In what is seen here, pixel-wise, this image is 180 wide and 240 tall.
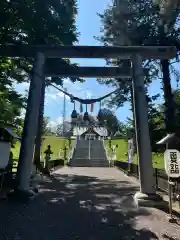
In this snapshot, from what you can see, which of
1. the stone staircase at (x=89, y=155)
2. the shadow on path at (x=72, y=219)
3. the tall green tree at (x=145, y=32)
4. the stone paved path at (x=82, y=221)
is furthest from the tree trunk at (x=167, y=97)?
the stone staircase at (x=89, y=155)

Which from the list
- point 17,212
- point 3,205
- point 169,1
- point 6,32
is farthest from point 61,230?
point 169,1

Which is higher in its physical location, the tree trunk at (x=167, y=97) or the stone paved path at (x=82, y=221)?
the tree trunk at (x=167, y=97)

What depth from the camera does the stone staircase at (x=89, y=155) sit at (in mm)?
31641

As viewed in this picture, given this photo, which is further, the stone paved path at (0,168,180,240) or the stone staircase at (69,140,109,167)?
the stone staircase at (69,140,109,167)

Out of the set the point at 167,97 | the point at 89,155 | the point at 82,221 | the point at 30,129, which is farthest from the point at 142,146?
the point at 89,155

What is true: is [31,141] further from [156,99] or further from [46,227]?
[156,99]

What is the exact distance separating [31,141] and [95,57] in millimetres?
3739

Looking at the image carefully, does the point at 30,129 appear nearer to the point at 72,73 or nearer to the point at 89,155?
the point at 72,73

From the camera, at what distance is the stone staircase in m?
31.6

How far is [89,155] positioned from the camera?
3594 cm

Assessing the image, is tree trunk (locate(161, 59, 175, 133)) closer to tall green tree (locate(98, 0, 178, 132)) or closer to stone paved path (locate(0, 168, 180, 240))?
tall green tree (locate(98, 0, 178, 132))

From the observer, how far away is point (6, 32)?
7.96 m

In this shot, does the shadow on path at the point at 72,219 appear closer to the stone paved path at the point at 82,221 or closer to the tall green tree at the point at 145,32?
the stone paved path at the point at 82,221

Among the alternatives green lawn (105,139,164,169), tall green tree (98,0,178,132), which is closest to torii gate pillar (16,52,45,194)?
tall green tree (98,0,178,132)
